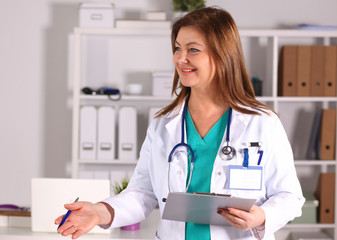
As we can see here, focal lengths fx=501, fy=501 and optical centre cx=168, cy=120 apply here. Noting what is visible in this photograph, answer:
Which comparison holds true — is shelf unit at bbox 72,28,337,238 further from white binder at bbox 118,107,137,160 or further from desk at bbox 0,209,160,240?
desk at bbox 0,209,160,240

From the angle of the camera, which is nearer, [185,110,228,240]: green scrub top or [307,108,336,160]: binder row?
[185,110,228,240]: green scrub top

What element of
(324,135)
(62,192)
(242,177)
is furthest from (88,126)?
(242,177)

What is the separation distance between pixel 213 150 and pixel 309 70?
2491 mm

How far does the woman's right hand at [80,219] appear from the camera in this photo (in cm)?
133

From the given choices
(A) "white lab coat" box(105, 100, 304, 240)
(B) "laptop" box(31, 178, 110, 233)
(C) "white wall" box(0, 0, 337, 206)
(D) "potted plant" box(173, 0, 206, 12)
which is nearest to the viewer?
(A) "white lab coat" box(105, 100, 304, 240)

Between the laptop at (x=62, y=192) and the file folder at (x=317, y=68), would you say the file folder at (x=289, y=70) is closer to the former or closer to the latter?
the file folder at (x=317, y=68)

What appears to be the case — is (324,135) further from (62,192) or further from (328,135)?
(62,192)

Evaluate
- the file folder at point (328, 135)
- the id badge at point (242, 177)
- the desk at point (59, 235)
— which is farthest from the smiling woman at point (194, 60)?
the file folder at point (328, 135)

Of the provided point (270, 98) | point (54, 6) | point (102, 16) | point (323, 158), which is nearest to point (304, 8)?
point (270, 98)

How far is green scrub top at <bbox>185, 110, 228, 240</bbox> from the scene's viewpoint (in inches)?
58.5

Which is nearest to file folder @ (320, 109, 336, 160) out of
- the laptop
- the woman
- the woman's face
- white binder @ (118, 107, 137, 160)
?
white binder @ (118, 107, 137, 160)

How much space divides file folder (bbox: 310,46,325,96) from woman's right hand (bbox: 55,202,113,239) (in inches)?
108

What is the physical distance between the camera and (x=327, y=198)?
383cm

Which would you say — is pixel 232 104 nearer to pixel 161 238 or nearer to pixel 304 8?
pixel 161 238
